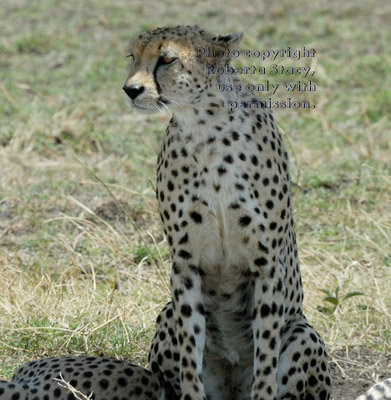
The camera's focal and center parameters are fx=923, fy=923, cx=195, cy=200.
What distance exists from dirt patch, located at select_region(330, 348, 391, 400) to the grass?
9 cm

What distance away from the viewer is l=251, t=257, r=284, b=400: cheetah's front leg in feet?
11.6

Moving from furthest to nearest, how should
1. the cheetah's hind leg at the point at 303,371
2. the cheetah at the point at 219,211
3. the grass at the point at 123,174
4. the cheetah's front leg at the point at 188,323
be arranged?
the grass at the point at 123,174, the cheetah's hind leg at the point at 303,371, the cheetah's front leg at the point at 188,323, the cheetah at the point at 219,211

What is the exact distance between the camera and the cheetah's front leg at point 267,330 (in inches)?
140

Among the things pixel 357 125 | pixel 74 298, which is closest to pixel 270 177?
pixel 74 298

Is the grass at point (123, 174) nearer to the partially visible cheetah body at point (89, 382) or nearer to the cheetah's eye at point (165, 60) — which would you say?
the partially visible cheetah body at point (89, 382)

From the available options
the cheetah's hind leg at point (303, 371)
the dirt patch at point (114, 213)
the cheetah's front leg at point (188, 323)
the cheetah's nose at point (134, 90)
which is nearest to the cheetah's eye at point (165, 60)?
the cheetah's nose at point (134, 90)

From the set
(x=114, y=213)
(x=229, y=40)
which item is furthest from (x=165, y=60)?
(x=114, y=213)

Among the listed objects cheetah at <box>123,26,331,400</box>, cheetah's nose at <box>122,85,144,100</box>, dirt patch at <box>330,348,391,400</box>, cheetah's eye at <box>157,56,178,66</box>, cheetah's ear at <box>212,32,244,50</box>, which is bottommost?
dirt patch at <box>330,348,391,400</box>

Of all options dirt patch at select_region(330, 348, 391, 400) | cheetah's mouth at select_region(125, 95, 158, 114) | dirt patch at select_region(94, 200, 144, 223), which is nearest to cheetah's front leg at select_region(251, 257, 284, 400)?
dirt patch at select_region(330, 348, 391, 400)

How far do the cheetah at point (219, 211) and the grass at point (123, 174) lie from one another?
79cm

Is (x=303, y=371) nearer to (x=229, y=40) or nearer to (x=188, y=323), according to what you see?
(x=188, y=323)

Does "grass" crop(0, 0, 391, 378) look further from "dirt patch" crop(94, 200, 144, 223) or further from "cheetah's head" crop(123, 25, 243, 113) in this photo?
"cheetah's head" crop(123, 25, 243, 113)

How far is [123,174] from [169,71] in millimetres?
3061

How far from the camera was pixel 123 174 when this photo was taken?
21.1 feet
